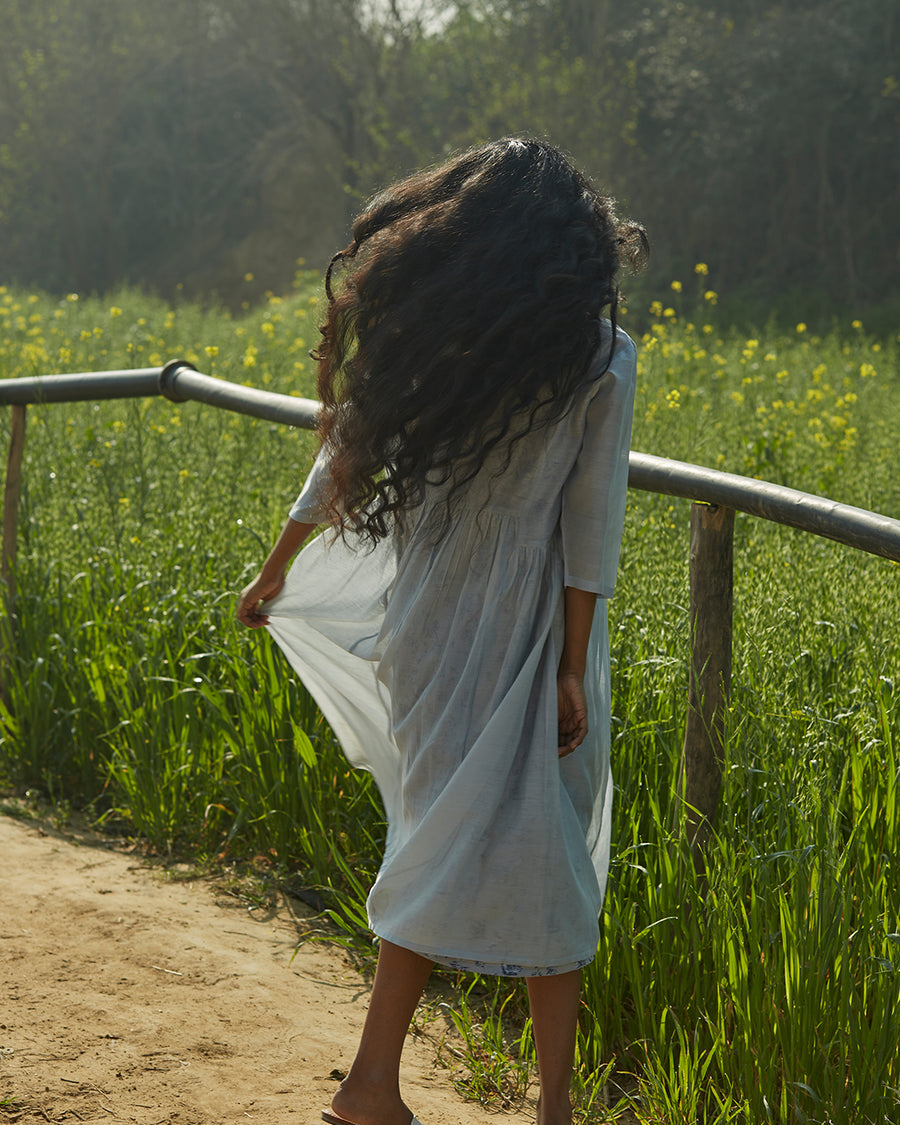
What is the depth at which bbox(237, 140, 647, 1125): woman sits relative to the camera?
1584mm

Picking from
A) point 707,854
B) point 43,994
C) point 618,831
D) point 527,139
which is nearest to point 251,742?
point 43,994

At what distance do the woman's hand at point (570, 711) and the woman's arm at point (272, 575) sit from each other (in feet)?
1.90

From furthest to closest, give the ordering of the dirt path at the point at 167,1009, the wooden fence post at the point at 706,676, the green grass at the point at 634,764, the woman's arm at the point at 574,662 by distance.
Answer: the wooden fence post at the point at 706,676 → the dirt path at the point at 167,1009 → the green grass at the point at 634,764 → the woman's arm at the point at 574,662

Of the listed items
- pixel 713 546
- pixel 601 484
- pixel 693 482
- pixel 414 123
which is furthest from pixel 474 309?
pixel 414 123

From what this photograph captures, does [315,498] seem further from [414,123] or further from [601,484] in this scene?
[414,123]

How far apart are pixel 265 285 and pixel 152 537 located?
90.2 feet

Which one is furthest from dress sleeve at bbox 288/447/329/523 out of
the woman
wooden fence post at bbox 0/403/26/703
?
wooden fence post at bbox 0/403/26/703

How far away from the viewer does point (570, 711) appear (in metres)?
1.69

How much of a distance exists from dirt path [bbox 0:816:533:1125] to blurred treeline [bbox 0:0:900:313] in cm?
1104

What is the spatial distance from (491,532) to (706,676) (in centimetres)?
64

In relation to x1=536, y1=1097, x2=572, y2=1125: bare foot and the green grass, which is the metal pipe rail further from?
x1=536, y1=1097, x2=572, y2=1125: bare foot

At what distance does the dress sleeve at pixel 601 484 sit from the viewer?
1.62 metres

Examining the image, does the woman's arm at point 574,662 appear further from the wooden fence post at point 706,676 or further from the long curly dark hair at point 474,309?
the wooden fence post at point 706,676

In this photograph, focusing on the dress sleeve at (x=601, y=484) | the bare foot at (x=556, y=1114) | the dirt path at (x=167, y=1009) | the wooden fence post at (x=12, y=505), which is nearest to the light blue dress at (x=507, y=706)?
the dress sleeve at (x=601, y=484)
